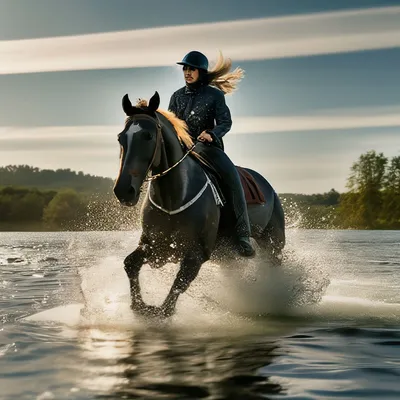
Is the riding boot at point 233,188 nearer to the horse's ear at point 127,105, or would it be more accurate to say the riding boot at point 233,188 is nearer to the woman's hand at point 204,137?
the woman's hand at point 204,137

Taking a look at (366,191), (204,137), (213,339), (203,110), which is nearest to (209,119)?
(203,110)

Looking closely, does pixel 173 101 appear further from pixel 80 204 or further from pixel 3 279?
pixel 80 204

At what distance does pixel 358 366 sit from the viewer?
8.28m

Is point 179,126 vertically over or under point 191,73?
under

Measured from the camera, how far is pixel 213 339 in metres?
10.1

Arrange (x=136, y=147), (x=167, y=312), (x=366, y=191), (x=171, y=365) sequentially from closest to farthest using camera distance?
1. (x=171, y=365)
2. (x=136, y=147)
3. (x=167, y=312)
4. (x=366, y=191)

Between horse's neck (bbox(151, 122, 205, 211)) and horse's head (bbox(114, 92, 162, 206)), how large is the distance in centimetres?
25

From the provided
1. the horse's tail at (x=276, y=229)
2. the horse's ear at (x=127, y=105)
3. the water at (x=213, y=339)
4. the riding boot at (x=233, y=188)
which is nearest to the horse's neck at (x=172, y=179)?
the horse's ear at (x=127, y=105)

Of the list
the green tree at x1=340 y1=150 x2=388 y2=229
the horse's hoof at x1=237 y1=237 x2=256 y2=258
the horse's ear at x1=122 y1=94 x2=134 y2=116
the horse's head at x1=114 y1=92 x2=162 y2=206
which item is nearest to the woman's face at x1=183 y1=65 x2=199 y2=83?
the horse's head at x1=114 y1=92 x2=162 y2=206

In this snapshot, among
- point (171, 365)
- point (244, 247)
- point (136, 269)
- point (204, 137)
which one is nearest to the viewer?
point (171, 365)

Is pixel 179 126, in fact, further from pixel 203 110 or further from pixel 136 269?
pixel 136 269

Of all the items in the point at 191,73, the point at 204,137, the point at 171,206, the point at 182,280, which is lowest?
the point at 182,280

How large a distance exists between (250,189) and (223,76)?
6.71 ft

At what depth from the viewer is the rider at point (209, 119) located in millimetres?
11945
